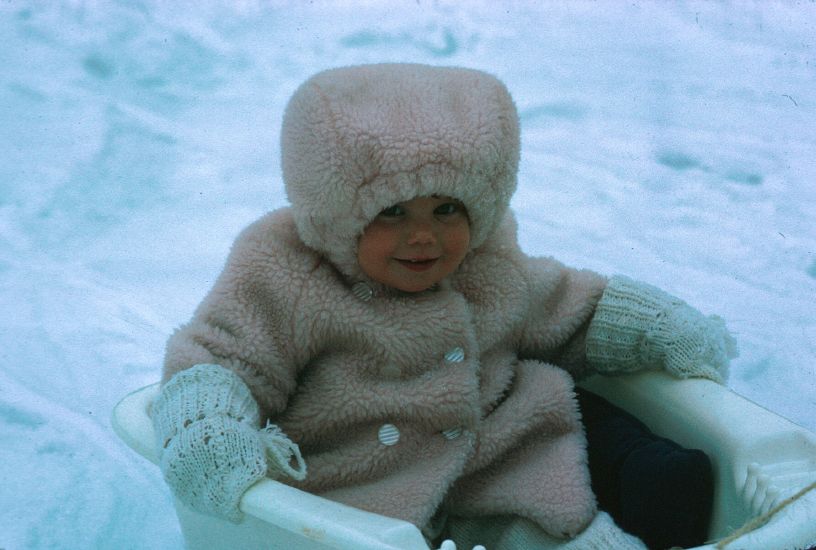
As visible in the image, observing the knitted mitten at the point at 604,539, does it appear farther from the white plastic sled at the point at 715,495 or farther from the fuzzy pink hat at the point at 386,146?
the fuzzy pink hat at the point at 386,146

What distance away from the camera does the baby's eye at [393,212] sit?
2.79 ft

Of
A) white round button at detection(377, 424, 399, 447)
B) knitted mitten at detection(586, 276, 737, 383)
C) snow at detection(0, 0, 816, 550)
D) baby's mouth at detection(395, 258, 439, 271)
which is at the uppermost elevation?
baby's mouth at detection(395, 258, 439, 271)

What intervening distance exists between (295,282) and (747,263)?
125cm

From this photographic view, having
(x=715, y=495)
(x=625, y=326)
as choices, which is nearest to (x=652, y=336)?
(x=625, y=326)

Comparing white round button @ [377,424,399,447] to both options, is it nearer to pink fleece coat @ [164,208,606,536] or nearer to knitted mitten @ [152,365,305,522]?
pink fleece coat @ [164,208,606,536]

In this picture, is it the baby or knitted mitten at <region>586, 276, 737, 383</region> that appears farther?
knitted mitten at <region>586, 276, 737, 383</region>

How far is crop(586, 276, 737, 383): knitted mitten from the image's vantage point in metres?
0.97

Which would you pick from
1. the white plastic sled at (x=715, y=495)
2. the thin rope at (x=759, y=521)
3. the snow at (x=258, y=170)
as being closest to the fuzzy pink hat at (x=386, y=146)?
the white plastic sled at (x=715, y=495)

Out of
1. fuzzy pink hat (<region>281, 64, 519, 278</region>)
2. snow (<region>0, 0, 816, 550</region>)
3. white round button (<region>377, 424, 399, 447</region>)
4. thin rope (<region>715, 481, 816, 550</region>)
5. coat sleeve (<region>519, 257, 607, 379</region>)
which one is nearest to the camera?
thin rope (<region>715, 481, 816, 550</region>)

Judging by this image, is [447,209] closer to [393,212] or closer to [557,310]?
[393,212]

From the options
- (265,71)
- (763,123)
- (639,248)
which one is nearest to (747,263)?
(639,248)

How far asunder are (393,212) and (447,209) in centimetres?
5

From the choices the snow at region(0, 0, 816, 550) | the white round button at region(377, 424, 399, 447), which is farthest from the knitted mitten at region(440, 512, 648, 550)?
the snow at region(0, 0, 816, 550)

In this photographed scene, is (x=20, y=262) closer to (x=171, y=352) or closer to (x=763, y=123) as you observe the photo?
(x=171, y=352)
